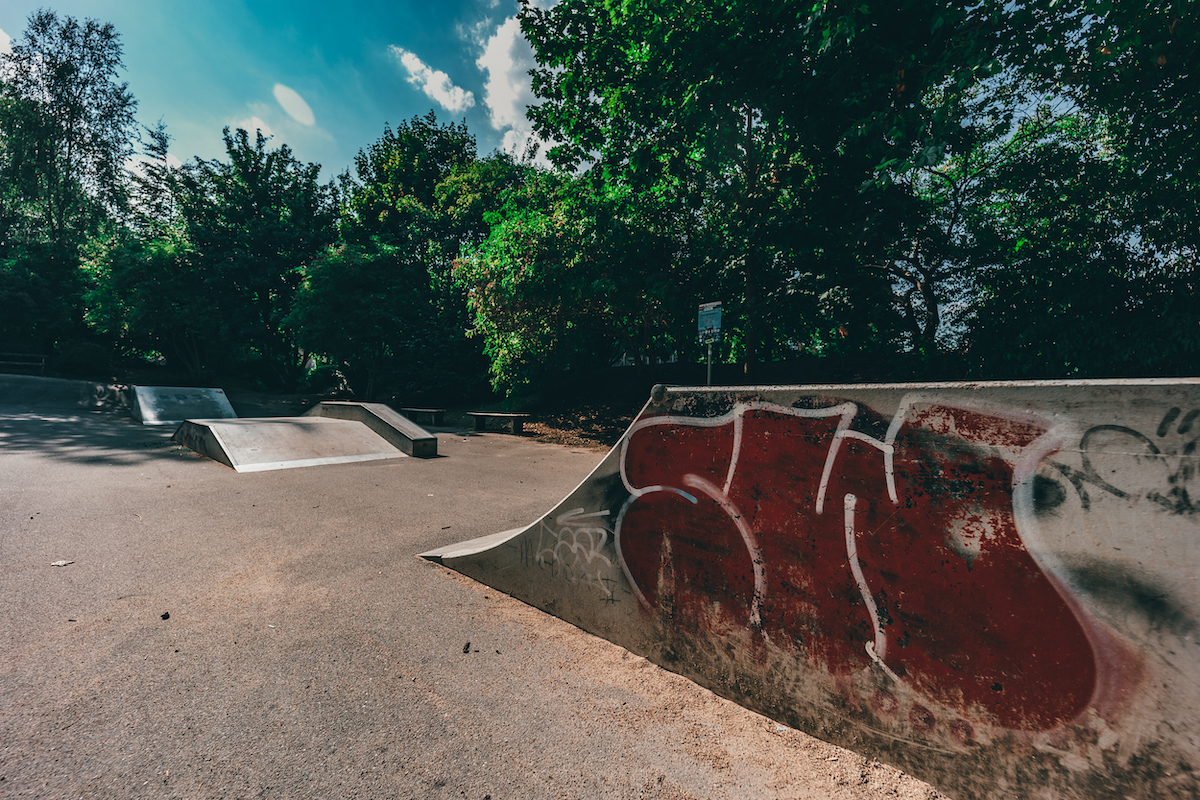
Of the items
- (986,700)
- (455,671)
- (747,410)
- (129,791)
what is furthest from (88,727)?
(986,700)

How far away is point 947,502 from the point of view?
1.77 m

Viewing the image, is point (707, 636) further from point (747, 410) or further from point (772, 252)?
point (772, 252)

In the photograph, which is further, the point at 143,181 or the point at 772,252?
the point at 143,181

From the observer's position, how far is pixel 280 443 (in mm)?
8789

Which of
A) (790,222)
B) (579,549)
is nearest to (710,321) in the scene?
(790,222)

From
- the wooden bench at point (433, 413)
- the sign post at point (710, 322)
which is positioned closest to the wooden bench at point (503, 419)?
the wooden bench at point (433, 413)

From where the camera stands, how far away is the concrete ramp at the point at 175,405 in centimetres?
Answer: 1321

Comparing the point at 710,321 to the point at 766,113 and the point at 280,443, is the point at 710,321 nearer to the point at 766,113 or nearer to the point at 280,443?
the point at 766,113

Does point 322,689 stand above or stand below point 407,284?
below

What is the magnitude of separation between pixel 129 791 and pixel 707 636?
2419 mm

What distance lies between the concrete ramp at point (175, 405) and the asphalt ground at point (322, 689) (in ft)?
34.6

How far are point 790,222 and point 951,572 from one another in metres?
10.5

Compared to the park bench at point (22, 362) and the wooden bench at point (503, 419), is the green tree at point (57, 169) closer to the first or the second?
the park bench at point (22, 362)

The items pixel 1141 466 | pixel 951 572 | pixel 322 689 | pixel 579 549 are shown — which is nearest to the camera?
pixel 1141 466
